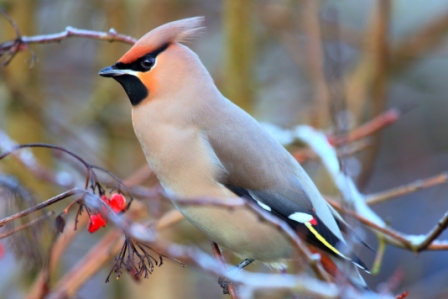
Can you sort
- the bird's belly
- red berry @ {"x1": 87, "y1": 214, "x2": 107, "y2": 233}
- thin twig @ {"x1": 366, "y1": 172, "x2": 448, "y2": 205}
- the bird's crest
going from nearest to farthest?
red berry @ {"x1": 87, "y1": 214, "x2": 107, "y2": 233} → the bird's crest → the bird's belly → thin twig @ {"x1": 366, "y1": 172, "x2": 448, "y2": 205}

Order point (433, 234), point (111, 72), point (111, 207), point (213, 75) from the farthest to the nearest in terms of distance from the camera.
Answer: point (213, 75) → point (111, 72) → point (433, 234) → point (111, 207)

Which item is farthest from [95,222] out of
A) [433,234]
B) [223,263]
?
[433,234]

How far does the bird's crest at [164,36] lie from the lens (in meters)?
2.25

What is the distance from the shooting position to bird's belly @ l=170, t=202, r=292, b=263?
236cm

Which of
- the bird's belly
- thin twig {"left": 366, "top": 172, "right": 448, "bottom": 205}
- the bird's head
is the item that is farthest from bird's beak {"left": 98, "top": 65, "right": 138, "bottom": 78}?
thin twig {"left": 366, "top": 172, "right": 448, "bottom": 205}

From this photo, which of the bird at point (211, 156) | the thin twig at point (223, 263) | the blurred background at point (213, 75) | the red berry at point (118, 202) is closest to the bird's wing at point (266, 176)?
the bird at point (211, 156)

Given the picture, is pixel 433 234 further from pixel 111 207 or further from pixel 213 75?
pixel 213 75

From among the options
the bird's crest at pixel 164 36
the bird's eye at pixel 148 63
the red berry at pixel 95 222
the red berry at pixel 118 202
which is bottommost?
the red berry at pixel 95 222

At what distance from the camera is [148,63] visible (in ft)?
7.66

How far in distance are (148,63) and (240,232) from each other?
709 mm

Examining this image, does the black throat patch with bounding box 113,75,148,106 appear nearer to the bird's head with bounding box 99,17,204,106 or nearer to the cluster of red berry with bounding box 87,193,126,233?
the bird's head with bounding box 99,17,204,106

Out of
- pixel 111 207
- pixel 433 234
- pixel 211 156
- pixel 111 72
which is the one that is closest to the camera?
pixel 111 207

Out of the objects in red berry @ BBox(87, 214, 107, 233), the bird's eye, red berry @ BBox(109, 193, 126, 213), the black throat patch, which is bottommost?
red berry @ BBox(87, 214, 107, 233)

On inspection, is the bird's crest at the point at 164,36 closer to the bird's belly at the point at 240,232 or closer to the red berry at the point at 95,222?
the bird's belly at the point at 240,232
